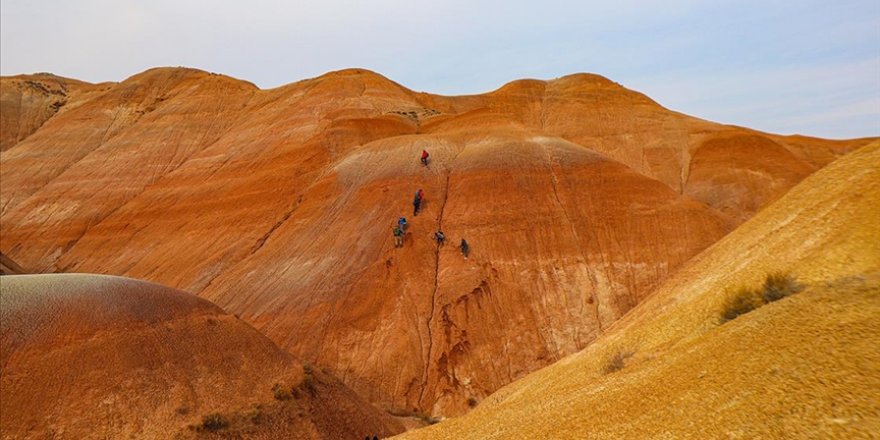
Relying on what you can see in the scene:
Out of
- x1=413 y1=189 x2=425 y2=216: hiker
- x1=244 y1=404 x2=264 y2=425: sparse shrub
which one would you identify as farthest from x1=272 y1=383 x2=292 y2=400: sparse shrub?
x1=413 y1=189 x2=425 y2=216: hiker

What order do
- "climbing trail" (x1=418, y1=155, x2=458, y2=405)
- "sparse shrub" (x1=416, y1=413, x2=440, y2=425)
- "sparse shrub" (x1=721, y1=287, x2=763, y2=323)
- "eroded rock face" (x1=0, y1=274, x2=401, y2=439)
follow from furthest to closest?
"climbing trail" (x1=418, y1=155, x2=458, y2=405) → "sparse shrub" (x1=416, y1=413, x2=440, y2=425) → "eroded rock face" (x1=0, y1=274, x2=401, y2=439) → "sparse shrub" (x1=721, y1=287, x2=763, y2=323)

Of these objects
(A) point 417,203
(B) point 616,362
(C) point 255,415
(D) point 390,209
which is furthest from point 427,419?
(B) point 616,362

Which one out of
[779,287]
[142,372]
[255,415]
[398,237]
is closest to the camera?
[779,287]

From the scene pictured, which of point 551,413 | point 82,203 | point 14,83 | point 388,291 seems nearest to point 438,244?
point 388,291

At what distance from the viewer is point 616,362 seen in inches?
514

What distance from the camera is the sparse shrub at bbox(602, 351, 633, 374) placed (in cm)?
1284

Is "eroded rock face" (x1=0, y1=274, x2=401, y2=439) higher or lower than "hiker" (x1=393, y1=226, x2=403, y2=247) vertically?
lower

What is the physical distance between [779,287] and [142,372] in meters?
16.8

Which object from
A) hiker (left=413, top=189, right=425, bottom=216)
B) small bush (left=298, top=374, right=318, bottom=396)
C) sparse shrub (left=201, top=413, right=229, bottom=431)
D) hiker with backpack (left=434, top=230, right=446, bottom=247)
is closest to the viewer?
sparse shrub (left=201, top=413, right=229, bottom=431)

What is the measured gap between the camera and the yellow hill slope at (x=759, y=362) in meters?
7.16

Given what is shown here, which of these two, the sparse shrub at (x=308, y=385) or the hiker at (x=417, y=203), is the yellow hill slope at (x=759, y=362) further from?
the hiker at (x=417, y=203)

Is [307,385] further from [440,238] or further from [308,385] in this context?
[440,238]

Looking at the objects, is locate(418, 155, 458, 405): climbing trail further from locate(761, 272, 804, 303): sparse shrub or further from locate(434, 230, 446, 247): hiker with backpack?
locate(761, 272, 804, 303): sparse shrub

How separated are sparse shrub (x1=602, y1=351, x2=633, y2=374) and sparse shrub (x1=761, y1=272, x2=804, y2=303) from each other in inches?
115
